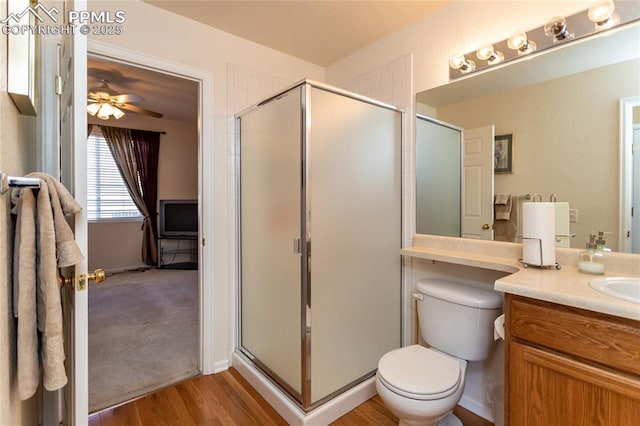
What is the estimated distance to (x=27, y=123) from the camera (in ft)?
3.50

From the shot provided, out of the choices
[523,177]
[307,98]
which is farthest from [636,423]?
[307,98]

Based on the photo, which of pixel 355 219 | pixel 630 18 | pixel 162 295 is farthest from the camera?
pixel 162 295

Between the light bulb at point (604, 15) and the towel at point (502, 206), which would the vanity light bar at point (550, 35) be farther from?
the towel at point (502, 206)

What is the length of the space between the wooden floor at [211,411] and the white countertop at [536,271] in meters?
0.94

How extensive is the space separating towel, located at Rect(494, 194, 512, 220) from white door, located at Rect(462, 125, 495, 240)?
31 millimetres

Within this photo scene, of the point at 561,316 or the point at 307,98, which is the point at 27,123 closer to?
the point at 307,98

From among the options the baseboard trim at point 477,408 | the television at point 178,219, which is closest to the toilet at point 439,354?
the baseboard trim at point 477,408

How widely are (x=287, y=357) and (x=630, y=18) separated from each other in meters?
2.31

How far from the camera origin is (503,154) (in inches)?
65.7

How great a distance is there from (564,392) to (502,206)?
0.93 metres

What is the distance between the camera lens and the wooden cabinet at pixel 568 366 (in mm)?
900

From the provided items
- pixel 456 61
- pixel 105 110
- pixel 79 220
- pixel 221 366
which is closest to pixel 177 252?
pixel 105 110

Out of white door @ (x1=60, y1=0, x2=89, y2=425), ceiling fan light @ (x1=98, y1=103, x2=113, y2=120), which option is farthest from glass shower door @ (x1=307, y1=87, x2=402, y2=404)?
ceiling fan light @ (x1=98, y1=103, x2=113, y2=120)

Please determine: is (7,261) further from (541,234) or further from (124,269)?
(124,269)
